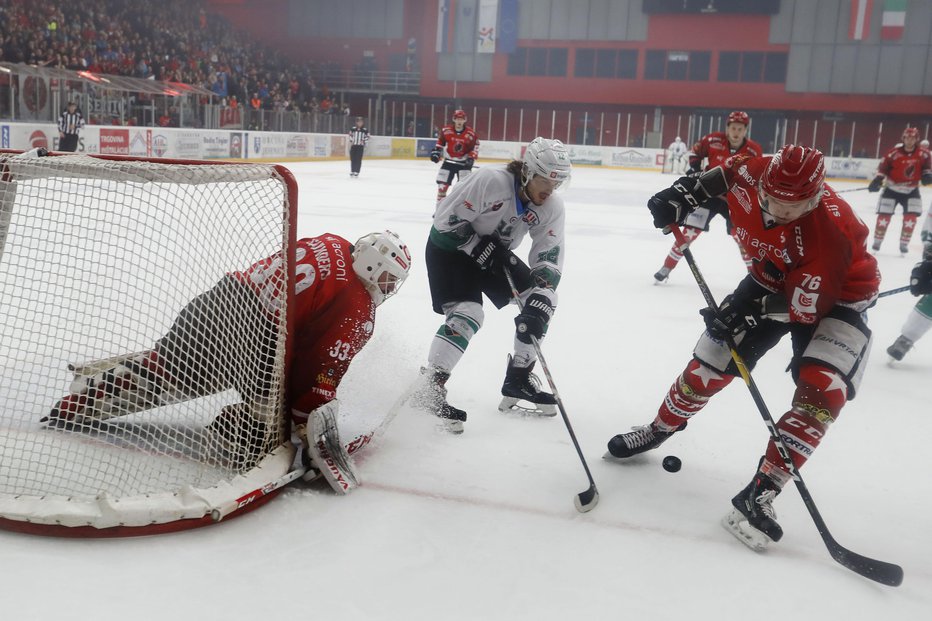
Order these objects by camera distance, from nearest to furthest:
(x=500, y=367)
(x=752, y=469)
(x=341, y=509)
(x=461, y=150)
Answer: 1. (x=341, y=509)
2. (x=752, y=469)
3. (x=500, y=367)
4. (x=461, y=150)

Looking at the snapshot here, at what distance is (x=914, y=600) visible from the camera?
188 centimetres

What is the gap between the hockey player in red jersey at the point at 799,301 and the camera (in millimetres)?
2051

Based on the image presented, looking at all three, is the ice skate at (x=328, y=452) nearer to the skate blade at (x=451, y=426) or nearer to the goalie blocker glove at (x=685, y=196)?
the skate blade at (x=451, y=426)

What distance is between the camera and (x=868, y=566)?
1.95 meters

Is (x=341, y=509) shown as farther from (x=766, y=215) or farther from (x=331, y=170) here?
(x=331, y=170)

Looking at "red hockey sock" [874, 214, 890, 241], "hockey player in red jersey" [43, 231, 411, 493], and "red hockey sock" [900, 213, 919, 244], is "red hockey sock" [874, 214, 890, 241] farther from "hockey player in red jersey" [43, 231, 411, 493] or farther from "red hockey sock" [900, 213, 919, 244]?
"hockey player in red jersey" [43, 231, 411, 493]

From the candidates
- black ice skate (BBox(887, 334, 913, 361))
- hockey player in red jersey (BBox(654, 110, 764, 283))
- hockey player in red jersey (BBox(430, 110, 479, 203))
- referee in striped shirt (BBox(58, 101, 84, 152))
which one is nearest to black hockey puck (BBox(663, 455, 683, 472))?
black ice skate (BBox(887, 334, 913, 361))

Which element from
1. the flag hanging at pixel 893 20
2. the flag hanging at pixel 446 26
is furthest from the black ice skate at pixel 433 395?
the flag hanging at pixel 446 26

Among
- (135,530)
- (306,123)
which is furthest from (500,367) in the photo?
(306,123)

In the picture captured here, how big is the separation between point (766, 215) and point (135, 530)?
1721 millimetres

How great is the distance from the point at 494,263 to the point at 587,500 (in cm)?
100

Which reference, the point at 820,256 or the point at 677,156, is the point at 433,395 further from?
the point at 677,156

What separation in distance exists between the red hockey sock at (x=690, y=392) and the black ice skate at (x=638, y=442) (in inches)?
1.5

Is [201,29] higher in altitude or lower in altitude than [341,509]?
higher
